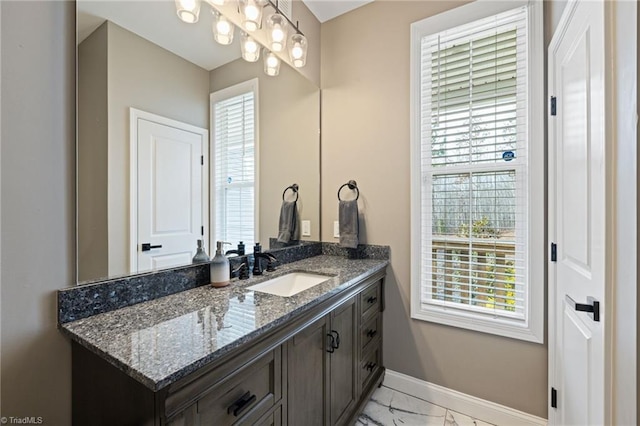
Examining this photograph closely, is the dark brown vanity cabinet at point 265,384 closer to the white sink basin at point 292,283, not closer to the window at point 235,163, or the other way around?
the white sink basin at point 292,283

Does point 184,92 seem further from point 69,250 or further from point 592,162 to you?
point 592,162

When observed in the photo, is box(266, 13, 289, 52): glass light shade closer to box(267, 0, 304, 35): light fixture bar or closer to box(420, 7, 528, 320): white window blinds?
box(267, 0, 304, 35): light fixture bar

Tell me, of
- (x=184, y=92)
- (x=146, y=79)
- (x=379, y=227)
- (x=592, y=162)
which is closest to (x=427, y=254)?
(x=379, y=227)

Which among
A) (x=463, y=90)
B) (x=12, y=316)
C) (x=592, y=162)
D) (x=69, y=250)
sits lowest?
(x=12, y=316)

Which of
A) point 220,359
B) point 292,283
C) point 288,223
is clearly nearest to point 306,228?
point 288,223

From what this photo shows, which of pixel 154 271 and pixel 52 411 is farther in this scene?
pixel 154 271

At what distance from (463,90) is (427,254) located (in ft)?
3.53

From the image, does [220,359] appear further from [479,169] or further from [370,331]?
[479,169]

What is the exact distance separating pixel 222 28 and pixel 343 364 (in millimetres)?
1935

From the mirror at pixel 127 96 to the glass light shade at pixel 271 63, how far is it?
7 centimetres

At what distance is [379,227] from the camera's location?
2.11 metres

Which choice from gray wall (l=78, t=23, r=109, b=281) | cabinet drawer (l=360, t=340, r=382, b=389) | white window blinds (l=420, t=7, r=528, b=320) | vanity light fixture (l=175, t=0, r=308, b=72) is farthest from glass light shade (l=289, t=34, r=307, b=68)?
cabinet drawer (l=360, t=340, r=382, b=389)

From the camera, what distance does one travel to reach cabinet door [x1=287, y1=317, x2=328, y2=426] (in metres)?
1.14

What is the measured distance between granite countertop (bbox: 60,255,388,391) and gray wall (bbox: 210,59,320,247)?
2.38 feet
